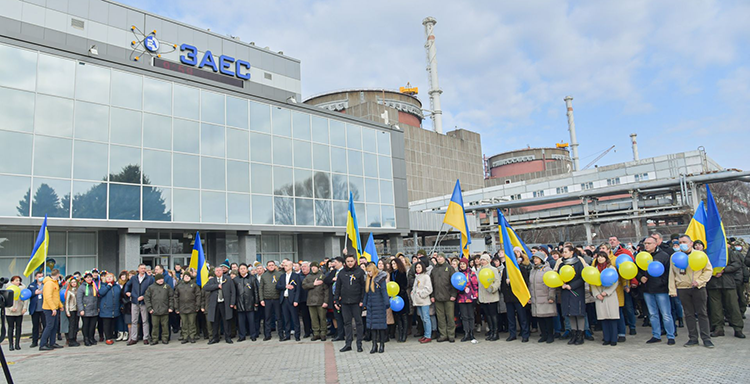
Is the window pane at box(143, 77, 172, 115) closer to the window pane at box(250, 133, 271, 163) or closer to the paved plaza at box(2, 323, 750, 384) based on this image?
the window pane at box(250, 133, 271, 163)

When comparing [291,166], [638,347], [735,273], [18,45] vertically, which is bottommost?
[638,347]

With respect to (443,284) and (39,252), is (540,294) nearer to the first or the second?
(443,284)

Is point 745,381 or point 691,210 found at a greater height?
point 691,210

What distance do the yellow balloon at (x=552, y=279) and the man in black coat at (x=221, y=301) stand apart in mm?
6976

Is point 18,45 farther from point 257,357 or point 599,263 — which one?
point 599,263

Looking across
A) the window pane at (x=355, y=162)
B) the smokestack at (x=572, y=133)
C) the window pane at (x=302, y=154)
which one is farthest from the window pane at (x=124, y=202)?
the smokestack at (x=572, y=133)

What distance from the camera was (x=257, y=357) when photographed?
30.8 ft

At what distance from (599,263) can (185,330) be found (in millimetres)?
9430

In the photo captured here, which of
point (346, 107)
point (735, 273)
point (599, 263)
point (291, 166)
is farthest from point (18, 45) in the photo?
point (346, 107)

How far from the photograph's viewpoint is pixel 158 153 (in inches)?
869

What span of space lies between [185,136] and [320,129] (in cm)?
805

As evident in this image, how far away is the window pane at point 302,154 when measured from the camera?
27219 mm

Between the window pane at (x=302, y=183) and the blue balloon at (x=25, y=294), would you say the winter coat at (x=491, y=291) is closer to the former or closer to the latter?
the blue balloon at (x=25, y=294)

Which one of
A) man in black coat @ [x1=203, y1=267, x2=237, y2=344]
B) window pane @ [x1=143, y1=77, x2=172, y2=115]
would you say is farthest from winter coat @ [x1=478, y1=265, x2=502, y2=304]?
window pane @ [x1=143, y1=77, x2=172, y2=115]
